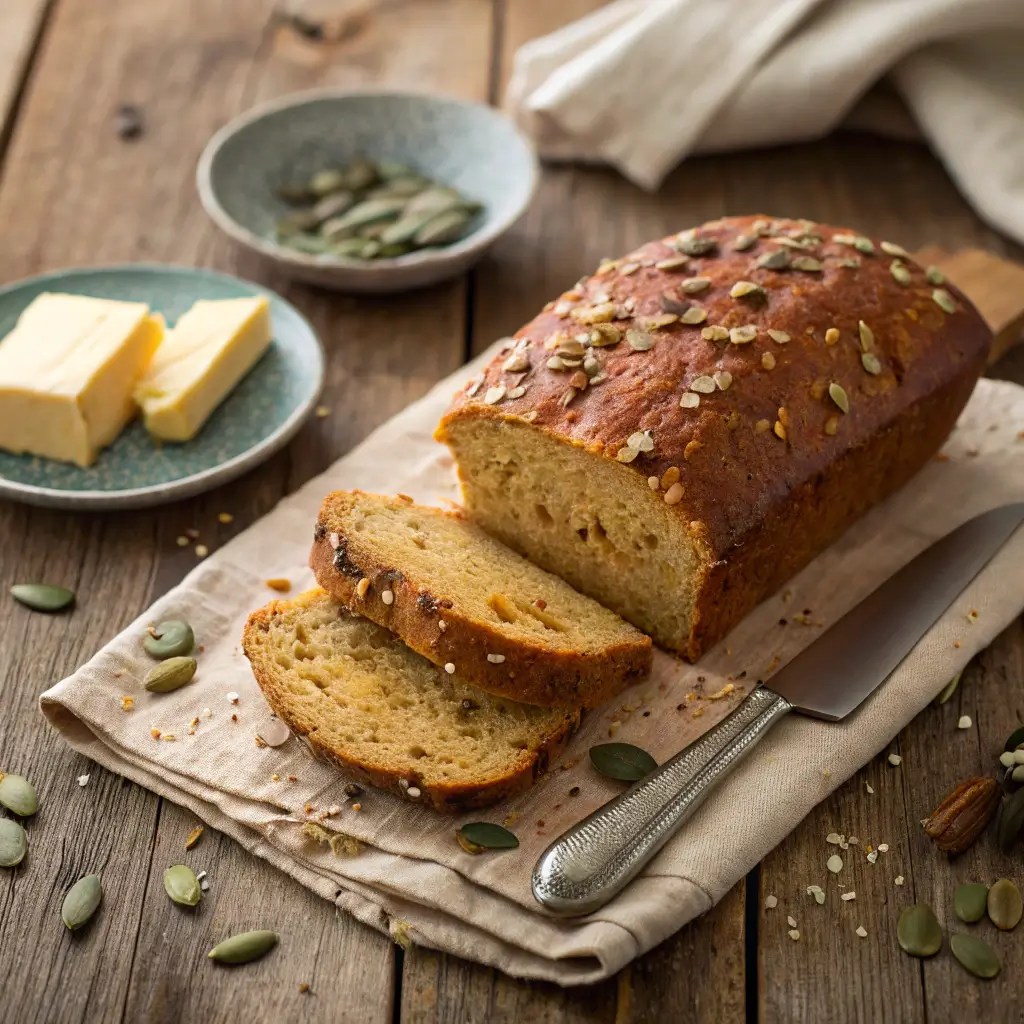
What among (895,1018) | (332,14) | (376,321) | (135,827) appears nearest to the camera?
(895,1018)

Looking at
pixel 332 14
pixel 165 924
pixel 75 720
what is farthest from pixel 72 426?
pixel 332 14

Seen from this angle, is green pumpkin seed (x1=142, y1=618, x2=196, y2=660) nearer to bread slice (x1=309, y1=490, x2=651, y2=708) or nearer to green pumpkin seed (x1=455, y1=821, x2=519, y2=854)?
bread slice (x1=309, y1=490, x2=651, y2=708)

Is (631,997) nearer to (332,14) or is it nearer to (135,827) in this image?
(135,827)

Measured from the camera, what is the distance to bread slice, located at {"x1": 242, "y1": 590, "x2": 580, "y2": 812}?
2301 mm

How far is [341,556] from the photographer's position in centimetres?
256

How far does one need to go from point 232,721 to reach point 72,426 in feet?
3.22

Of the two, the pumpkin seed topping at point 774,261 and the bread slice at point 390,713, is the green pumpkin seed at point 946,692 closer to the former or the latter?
the bread slice at point 390,713

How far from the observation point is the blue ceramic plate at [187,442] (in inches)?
117

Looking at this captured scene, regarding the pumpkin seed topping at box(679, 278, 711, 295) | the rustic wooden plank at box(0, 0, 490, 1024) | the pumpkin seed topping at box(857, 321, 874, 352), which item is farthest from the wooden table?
the pumpkin seed topping at box(679, 278, 711, 295)

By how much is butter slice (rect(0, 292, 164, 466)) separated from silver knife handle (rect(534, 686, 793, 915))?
1.66 metres

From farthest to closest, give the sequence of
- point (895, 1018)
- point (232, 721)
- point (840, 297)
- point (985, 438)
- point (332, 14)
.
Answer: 1. point (332, 14)
2. point (985, 438)
3. point (840, 297)
4. point (232, 721)
5. point (895, 1018)

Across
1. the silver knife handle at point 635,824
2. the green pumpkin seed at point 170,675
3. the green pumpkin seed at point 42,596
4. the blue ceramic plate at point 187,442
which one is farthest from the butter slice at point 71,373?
the silver knife handle at point 635,824

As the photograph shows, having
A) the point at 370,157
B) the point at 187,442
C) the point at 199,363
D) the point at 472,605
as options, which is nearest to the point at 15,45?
the point at 370,157

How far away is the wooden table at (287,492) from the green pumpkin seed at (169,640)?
0.59 feet
